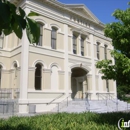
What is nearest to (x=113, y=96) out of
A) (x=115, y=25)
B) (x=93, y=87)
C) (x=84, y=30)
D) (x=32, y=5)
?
(x=93, y=87)

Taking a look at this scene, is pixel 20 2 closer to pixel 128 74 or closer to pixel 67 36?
pixel 67 36

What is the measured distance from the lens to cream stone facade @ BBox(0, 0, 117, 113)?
16.6 metres

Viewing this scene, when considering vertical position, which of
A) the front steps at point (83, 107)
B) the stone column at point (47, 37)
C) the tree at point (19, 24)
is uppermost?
the stone column at point (47, 37)

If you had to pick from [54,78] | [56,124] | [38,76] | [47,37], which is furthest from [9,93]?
[56,124]

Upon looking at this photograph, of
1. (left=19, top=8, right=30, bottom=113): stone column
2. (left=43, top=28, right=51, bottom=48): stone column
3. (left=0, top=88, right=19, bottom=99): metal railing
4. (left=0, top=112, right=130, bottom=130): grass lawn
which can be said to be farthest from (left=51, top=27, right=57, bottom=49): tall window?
(left=0, top=112, right=130, bottom=130): grass lawn

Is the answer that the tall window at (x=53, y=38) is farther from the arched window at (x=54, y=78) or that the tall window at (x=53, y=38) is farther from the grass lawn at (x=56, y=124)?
the grass lawn at (x=56, y=124)

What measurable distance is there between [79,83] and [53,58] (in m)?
6.50

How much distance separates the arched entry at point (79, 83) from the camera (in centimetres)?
2294

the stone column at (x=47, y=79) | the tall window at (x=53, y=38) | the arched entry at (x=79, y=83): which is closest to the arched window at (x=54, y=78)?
the stone column at (x=47, y=79)

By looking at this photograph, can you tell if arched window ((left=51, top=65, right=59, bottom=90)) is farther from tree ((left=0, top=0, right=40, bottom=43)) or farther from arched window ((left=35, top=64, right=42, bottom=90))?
tree ((left=0, top=0, right=40, bottom=43))

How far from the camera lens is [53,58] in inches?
743

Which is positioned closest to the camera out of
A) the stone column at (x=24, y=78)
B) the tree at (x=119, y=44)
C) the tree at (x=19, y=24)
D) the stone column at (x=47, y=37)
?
the tree at (x=19, y=24)

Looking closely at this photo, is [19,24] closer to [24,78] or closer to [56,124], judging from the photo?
[56,124]

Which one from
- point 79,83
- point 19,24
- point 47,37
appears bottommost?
point 19,24
